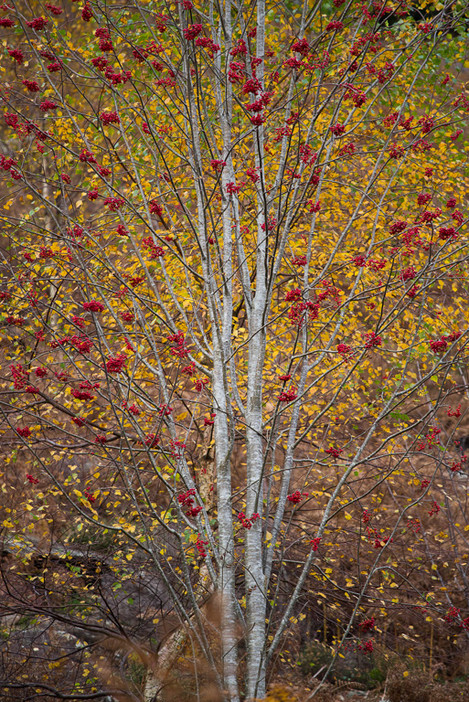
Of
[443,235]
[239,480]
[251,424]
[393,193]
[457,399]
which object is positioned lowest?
[251,424]

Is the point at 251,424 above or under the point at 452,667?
above

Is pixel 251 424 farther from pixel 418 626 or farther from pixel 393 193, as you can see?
pixel 418 626

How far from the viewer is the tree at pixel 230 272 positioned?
2.95m

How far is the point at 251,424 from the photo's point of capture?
3344 mm

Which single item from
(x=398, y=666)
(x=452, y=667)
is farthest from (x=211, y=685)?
(x=452, y=667)

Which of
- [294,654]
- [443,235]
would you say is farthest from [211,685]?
[294,654]

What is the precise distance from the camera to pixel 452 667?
864 cm

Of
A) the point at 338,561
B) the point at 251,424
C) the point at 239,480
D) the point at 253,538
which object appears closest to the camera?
the point at 253,538

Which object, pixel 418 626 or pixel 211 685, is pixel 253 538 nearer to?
pixel 211 685

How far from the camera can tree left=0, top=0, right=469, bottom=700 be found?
2.95 m

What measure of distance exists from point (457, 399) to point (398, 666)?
7.41m

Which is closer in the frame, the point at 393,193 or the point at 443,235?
the point at 443,235

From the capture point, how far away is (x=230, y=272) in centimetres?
403

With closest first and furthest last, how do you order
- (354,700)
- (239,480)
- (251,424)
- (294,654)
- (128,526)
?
(251,424)
(354,700)
(128,526)
(294,654)
(239,480)
